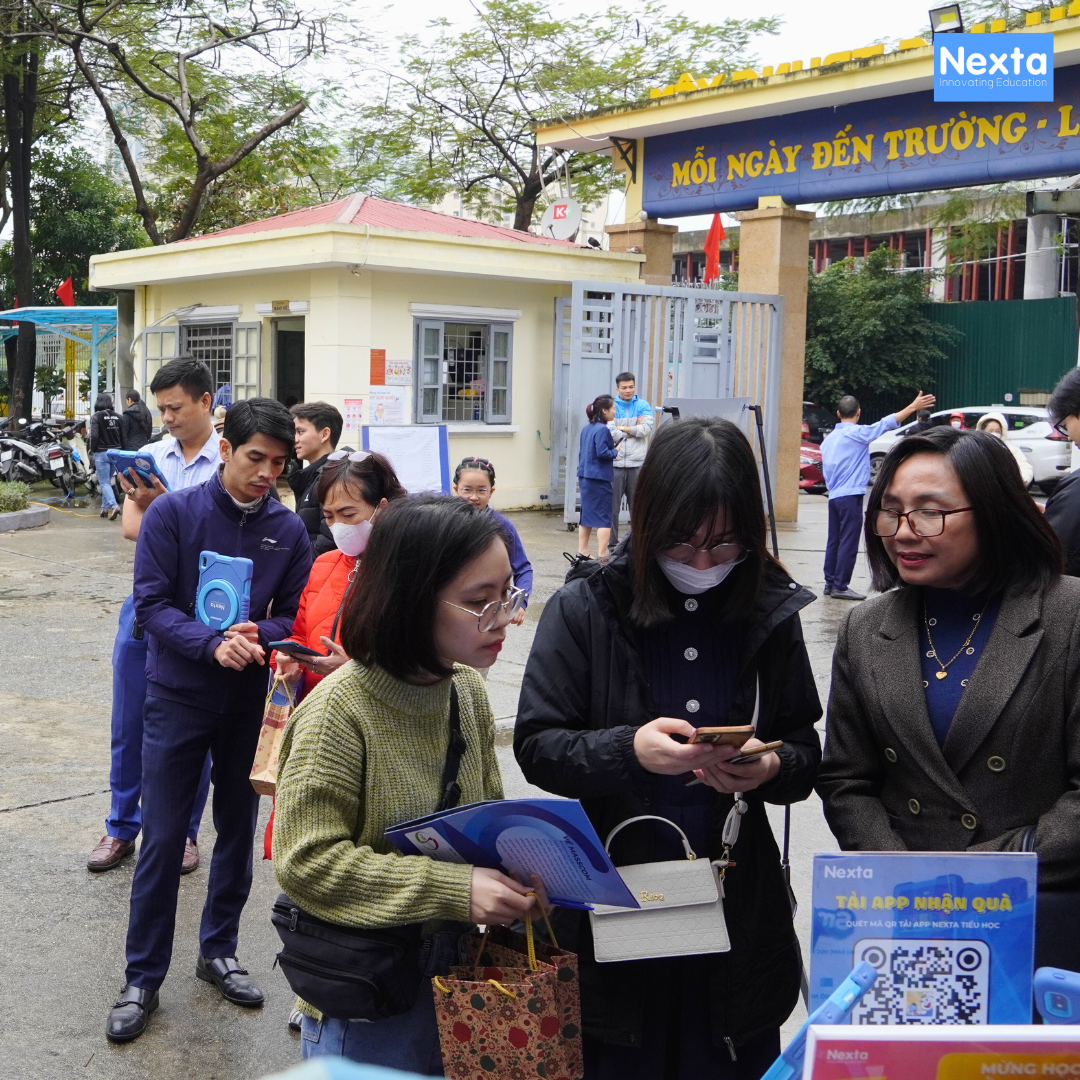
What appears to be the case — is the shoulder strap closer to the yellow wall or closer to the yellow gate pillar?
the yellow wall

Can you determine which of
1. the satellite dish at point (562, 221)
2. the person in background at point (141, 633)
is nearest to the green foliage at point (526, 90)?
the satellite dish at point (562, 221)

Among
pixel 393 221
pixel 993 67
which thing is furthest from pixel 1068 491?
pixel 393 221

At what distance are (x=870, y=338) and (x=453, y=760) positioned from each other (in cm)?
2632

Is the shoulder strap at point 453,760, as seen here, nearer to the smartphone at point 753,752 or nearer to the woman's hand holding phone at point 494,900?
the woman's hand holding phone at point 494,900

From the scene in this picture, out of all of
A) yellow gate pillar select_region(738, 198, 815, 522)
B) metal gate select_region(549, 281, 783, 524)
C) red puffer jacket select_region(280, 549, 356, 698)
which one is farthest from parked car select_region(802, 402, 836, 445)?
red puffer jacket select_region(280, 549, 356, 698)

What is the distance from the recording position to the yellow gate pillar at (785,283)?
1488 cm

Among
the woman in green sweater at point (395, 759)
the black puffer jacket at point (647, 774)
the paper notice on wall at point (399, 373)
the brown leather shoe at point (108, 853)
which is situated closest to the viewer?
the woman in green sweater at point (395, 759)

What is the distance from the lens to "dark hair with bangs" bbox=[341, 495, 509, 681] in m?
2.05

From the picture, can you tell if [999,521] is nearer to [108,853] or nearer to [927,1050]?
[927,1050]

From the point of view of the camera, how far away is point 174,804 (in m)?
3.52

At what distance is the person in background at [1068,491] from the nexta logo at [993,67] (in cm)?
875

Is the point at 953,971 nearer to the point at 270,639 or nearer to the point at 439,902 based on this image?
the point at 439,902

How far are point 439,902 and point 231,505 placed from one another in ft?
6.52

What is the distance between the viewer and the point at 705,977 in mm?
2225
